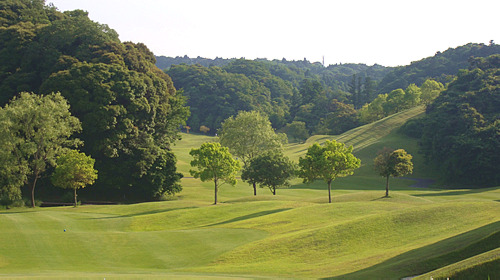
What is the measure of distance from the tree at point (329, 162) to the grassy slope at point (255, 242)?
17.7 feet

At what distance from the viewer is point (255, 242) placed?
89.9ft

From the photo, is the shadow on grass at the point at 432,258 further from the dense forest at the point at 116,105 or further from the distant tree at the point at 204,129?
the distant tree at the point at 204,129

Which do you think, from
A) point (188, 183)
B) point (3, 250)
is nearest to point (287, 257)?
point (3, 250)

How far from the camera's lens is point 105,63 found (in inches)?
2277

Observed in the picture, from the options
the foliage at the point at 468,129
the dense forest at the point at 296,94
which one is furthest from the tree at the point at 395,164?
the dense forest at the point at 296,94

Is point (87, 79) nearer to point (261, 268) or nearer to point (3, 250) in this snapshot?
point (3, 250)

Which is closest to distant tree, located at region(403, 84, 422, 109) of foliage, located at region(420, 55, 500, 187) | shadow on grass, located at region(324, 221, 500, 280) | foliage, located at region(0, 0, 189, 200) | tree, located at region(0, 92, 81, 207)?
foliage, located at region(420, 55, 500, 187)

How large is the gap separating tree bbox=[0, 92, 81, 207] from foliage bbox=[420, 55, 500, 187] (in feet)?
193

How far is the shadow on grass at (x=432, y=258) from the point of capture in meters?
17.0

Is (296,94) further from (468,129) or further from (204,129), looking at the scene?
(468,129)

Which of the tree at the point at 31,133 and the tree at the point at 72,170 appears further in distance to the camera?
the tree at the point at 72,170

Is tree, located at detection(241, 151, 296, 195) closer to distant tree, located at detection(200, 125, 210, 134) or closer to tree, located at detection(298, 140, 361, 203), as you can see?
tree, located at detection(298, 140, 361, 203)

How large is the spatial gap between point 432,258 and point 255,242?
1180 cm

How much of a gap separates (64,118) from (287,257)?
115 feet
